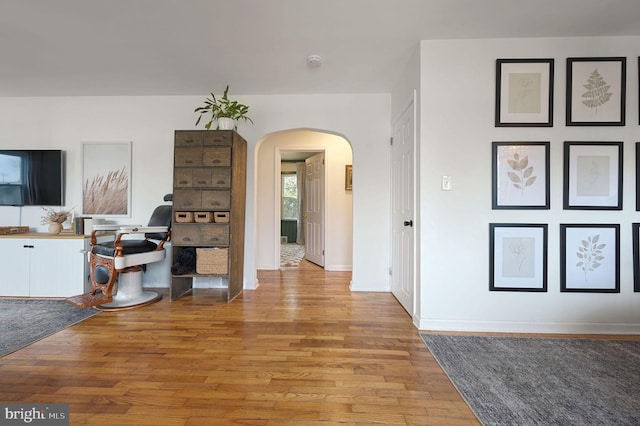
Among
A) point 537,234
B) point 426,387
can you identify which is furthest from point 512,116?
point 426,387

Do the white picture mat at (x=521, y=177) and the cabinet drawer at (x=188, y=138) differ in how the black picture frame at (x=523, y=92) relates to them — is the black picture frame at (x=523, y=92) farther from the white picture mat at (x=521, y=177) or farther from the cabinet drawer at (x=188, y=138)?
the cabinet drawer at (x=188, y=138)

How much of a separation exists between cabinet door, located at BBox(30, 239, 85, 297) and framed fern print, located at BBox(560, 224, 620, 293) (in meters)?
4.66

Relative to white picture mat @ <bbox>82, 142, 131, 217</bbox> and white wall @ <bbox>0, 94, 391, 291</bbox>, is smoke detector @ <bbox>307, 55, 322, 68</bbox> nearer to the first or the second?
white wall @ <bbox>0, 94, 391, 291</bbox>

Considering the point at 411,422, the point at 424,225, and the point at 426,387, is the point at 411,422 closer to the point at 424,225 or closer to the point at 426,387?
the point at 426,387

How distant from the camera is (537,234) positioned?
7.45 feet

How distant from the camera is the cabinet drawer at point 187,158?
2883 mm

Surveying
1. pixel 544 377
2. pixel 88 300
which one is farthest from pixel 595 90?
pixel 88 300

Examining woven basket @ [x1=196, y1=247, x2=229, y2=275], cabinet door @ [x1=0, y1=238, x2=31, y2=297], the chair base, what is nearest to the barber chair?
the chair base

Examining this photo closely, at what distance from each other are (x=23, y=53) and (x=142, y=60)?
1.07 m

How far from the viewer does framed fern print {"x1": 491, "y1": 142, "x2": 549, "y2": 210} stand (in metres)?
2.28

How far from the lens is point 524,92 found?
7.52 feet

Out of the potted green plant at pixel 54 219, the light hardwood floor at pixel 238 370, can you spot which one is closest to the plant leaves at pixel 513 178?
the light hardwood floor at pixel 238 370

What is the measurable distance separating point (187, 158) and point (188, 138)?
0.21 meters

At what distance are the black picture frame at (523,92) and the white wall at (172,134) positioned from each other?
4.24 feet
